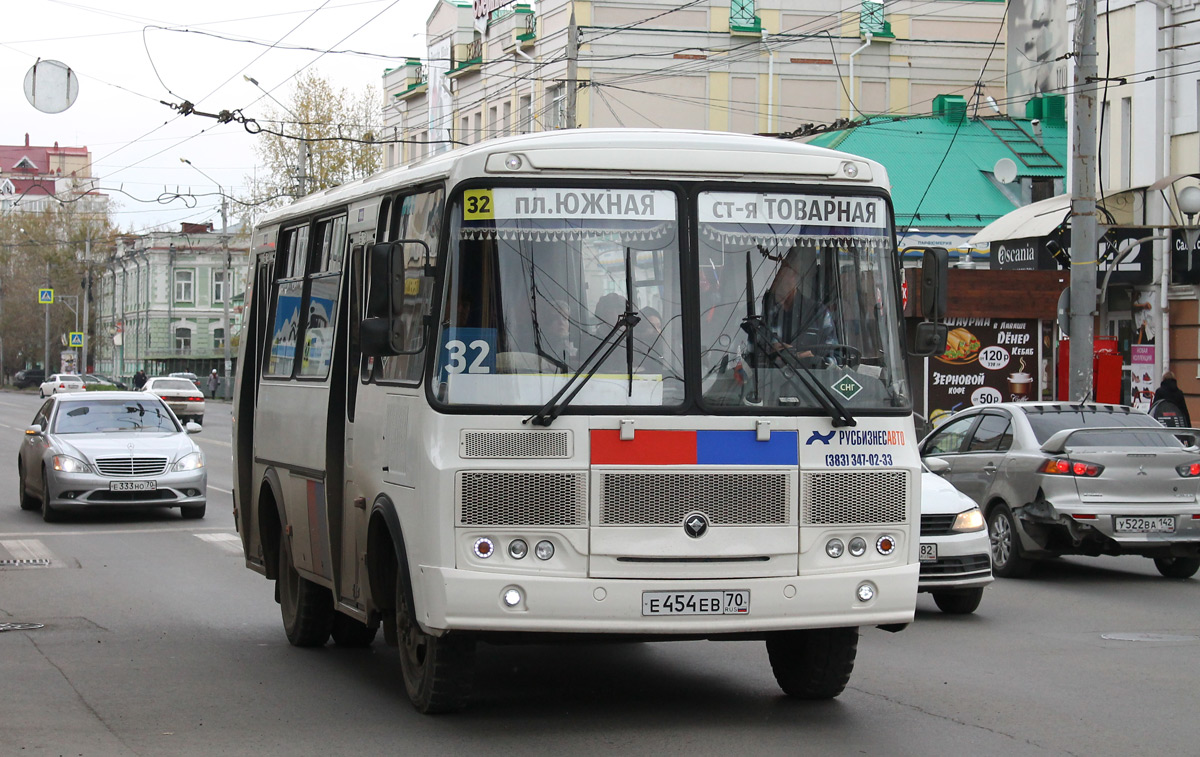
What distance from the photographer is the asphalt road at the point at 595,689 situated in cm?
755

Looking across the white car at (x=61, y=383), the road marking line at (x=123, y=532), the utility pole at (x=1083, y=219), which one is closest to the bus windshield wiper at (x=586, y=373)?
the road marking line at (x=123, y=532)

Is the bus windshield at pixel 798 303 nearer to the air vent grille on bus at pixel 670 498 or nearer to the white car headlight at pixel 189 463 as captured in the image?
the air vent grille on bus at pixel 670 498

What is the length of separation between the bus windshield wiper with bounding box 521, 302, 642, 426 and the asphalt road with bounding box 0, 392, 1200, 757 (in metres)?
1.48

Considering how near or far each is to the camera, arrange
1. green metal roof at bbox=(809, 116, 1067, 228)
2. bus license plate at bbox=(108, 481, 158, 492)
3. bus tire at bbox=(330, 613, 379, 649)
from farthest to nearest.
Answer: green metal roof at bbox=(809, 116, 1067, 228) < bus license plate at bbox=(108, 481, 158, 492) < bus tire at bbox=(330, 613, 379, 649)

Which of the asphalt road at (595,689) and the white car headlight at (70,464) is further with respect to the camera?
the white car headlight at (70,464)

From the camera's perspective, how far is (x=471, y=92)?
59.3 m

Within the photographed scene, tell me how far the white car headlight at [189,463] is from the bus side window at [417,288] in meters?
12.2

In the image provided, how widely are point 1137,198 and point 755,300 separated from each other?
24.6m

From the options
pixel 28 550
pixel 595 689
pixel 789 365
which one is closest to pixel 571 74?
pixel 28 550

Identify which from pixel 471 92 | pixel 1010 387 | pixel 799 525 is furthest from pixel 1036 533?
pixel 471 92

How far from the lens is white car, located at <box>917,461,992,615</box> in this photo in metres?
12.2

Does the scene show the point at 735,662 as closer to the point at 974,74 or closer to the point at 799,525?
the point at 799,525

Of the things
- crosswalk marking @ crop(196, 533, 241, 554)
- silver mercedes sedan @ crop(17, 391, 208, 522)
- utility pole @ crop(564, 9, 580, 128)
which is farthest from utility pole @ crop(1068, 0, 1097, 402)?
utility pole @ crop(564, 9, 580, 128)

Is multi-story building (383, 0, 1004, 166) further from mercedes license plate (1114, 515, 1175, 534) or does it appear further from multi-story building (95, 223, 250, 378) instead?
multi-story building (95, 223, 250, 378)
